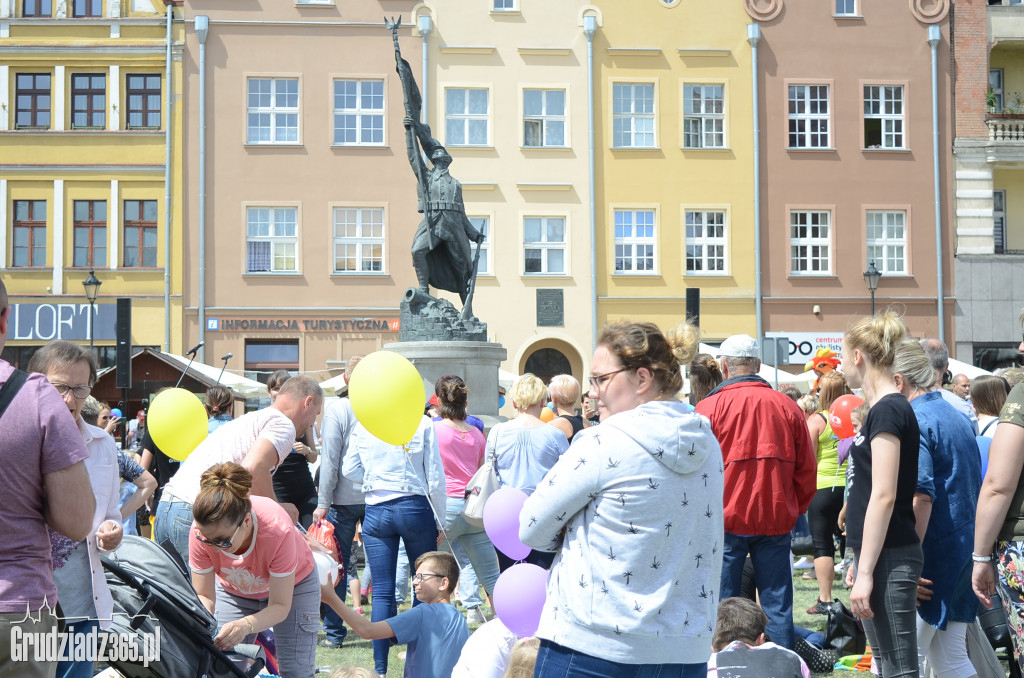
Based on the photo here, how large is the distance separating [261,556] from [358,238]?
79.0 feet

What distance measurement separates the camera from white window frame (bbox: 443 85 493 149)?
28.6 m

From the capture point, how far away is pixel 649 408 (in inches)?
122

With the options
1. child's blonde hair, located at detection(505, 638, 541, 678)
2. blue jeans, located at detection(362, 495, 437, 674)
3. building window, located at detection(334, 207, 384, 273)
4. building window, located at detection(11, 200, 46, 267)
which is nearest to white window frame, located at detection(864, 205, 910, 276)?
building window, located at detection(334, 207, 384, 273)

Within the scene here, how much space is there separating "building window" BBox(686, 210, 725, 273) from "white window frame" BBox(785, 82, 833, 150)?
2.91m

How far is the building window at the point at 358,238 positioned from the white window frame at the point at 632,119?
6.48 m

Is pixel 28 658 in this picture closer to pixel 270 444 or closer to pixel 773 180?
pixel 270 444

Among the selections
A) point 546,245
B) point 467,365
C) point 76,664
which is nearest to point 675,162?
point 546,245

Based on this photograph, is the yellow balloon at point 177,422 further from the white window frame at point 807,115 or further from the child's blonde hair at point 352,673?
the white window frame at point 807,115

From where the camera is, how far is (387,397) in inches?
251

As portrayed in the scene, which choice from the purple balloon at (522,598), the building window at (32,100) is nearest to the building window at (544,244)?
the building window at (32,100)

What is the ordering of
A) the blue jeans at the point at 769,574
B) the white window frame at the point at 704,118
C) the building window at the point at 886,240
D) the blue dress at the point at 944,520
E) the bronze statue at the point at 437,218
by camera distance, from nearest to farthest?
1. the blue dress at the point at 944,520
2. the blue jeans at the point at 769,574
3. the bronze statue at the point at 437,218
4. the white window frame at the point at 704,118
5. the building window at the point at 886,240

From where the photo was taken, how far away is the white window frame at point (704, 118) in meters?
29.3

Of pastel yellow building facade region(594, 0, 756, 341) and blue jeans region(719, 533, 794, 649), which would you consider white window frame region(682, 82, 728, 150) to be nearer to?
pastel yellow building facade region(594, 0, 756, 341)

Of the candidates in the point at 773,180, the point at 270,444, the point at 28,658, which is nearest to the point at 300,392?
the point at 270,444
